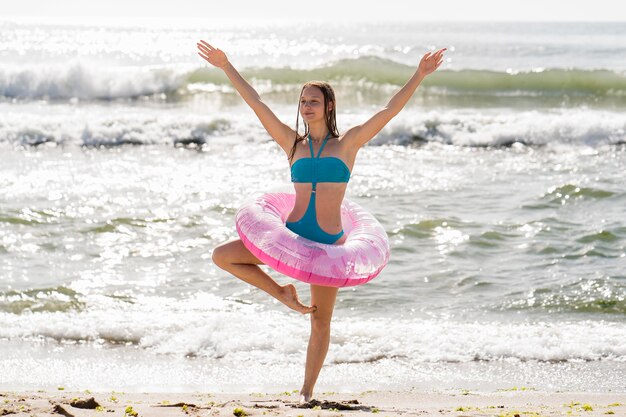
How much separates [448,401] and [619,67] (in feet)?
84.5

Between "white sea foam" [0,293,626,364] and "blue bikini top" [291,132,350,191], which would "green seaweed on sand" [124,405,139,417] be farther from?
"white sea foam" [0,293,626,364]

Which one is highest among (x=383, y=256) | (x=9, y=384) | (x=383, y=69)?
(x=383, y=69)

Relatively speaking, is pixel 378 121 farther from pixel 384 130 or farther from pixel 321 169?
pixel 384 130

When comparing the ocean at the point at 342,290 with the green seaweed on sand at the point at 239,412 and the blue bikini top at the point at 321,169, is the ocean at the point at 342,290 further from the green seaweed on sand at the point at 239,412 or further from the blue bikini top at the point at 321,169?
the green seaweed on sand at the point at 239,412

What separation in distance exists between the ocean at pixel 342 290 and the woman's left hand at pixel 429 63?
1.11m

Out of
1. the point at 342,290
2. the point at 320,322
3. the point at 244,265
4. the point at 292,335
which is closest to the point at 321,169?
the point at 244,265

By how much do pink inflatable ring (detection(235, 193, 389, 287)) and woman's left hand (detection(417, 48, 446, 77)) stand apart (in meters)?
0.97

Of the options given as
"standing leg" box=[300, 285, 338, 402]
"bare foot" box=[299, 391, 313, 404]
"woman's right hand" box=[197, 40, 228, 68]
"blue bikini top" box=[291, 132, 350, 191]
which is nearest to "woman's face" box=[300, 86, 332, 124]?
"blue bikini top" box=[291, 132, 350, 191]

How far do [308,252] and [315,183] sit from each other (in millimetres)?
436

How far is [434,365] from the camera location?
6.66m

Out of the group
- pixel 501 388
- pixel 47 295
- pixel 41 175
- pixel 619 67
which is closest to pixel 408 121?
pixel 41 175

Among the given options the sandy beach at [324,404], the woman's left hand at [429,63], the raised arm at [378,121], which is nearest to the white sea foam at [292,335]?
the sandy beach at [324,404]

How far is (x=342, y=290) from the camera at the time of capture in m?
8.46

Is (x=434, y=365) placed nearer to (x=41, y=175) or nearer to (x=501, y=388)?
(x=501, y=388)
